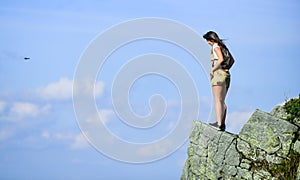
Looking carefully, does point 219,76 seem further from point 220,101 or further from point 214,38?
point 214,38

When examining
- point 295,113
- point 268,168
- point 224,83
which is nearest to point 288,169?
point 268,168

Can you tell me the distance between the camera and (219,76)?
57.6ft

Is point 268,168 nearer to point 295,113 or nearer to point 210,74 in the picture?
point 295,113

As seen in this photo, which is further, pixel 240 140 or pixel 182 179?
pixel 182 179

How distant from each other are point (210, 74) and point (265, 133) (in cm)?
246

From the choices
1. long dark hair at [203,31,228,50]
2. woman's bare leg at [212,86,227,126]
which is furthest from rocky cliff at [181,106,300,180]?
long dark hair at [203,31,228,50]

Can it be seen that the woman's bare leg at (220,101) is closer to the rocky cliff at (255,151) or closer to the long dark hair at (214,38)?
the rocky cliff at (255,151)

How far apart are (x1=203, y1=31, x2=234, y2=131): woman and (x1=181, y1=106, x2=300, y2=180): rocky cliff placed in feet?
1.59

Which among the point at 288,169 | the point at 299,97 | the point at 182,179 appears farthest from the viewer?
the point at 182,179

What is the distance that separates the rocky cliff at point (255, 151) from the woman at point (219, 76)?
0.48 m

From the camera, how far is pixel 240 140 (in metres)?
16.8

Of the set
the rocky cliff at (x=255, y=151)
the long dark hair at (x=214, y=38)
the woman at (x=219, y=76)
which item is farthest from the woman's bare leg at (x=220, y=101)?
the long dark hair at (x=214, y=38)

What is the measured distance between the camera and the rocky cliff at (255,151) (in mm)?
16281

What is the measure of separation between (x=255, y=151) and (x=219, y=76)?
7.90 feet
